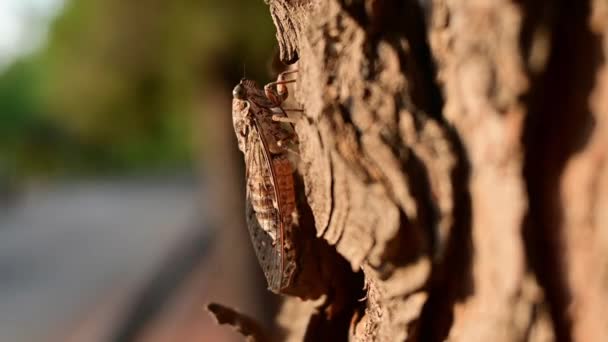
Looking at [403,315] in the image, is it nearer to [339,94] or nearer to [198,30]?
[339,94]

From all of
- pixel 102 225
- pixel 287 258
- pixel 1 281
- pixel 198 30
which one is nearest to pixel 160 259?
pixel 1 281

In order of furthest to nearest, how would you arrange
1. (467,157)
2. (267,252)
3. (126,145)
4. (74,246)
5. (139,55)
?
(74,246) → (126,145) → (139,55) → (267,252) → (467,157)

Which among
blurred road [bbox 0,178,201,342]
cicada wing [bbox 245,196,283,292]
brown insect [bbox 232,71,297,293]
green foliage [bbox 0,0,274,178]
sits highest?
green foliage [bbox 0,0,274,178]

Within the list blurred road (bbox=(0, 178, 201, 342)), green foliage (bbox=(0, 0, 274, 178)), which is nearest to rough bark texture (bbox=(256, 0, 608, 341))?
green foliage (bbox=(0, 0, 274, 178))

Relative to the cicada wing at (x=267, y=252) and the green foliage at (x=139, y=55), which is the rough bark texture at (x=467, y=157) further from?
the green foliage at (x=139, y=55)

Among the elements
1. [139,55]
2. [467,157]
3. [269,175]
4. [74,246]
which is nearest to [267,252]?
[269,175]

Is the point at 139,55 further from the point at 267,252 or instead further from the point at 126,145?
the point at 126,145

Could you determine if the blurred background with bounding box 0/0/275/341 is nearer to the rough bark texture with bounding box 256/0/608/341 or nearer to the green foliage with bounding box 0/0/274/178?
the green foliage with bounding box 0/0/274/178

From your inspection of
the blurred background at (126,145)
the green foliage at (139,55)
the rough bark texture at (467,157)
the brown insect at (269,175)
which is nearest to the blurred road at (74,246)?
the blurred background at (126,145)
